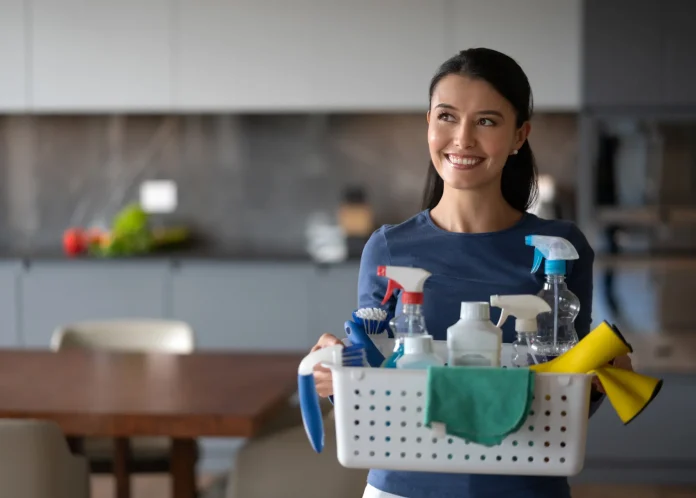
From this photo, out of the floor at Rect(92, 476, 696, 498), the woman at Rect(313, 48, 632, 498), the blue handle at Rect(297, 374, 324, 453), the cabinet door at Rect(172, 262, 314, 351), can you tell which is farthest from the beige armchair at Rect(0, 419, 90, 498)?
the cabinet door at Rect(172, 262, 314, 351)

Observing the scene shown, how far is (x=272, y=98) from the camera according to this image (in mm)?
4750

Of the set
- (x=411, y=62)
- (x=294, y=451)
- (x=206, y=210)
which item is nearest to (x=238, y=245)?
(x=206, y=210)

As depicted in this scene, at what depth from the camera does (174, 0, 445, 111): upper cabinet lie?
15.3ft

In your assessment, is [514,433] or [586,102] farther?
[586,102]

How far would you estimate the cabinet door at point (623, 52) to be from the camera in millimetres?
4441

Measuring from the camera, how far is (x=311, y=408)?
1.35m

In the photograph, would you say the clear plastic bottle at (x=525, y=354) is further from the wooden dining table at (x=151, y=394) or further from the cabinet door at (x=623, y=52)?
the cabinet door at (x=623, y=52)

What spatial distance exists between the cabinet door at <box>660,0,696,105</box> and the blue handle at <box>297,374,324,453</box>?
353 cm

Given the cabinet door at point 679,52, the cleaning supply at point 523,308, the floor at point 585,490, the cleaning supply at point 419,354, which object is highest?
the cabinet door at point 679,52

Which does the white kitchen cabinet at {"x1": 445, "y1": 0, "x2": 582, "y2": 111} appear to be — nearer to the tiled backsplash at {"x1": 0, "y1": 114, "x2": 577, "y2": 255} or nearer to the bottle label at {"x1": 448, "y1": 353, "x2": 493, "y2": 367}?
the tiled backsplash at {"x1": 0, "y1": 114, "x2": 577, "y2": 255}

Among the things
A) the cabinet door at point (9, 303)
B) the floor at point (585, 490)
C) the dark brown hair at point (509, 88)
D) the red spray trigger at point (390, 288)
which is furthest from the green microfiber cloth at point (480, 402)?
the cabinet door at point (9, 303)

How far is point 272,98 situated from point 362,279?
3.26 meters

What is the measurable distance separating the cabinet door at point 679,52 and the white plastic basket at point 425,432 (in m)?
3.52

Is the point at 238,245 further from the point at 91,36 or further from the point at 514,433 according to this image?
the point at 514,433
